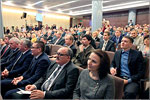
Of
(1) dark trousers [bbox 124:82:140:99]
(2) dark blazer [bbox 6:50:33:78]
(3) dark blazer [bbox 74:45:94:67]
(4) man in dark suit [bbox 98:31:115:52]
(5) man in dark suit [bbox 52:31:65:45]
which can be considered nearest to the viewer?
(1) dark trousers [bbox 124:82:140:99]

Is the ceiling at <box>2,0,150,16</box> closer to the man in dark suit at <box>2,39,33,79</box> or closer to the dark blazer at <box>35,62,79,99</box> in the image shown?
the man in dark suit at <box>2,39,33,79</box>

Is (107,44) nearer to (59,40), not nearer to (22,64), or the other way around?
(22,64)

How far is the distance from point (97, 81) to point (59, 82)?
55cm

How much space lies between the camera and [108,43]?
12.7 ft

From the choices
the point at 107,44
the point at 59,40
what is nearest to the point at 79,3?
the point at 59,40

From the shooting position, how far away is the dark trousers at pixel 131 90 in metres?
1.91

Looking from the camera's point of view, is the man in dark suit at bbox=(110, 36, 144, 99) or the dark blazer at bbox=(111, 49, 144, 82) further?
the dark blazer at bbox=(111, 49, 144, 82)

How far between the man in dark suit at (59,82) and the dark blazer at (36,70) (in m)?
0.17

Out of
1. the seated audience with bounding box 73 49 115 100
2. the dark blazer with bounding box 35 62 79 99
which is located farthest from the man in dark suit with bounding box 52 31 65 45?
the seated audience with bounding box 73 49 115 100

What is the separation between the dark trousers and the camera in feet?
6.27

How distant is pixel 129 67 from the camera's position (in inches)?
87.4

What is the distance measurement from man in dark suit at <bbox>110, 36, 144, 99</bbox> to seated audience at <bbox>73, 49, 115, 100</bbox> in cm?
69

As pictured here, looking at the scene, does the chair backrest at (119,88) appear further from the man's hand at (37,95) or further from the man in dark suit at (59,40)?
the man in dark suit at (59,40)

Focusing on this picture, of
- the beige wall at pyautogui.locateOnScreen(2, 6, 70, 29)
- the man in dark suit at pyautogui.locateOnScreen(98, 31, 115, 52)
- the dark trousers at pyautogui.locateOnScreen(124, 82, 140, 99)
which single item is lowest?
the dark trousers at pyautogui.locateOnScreen(124, 82, 140, 99)
